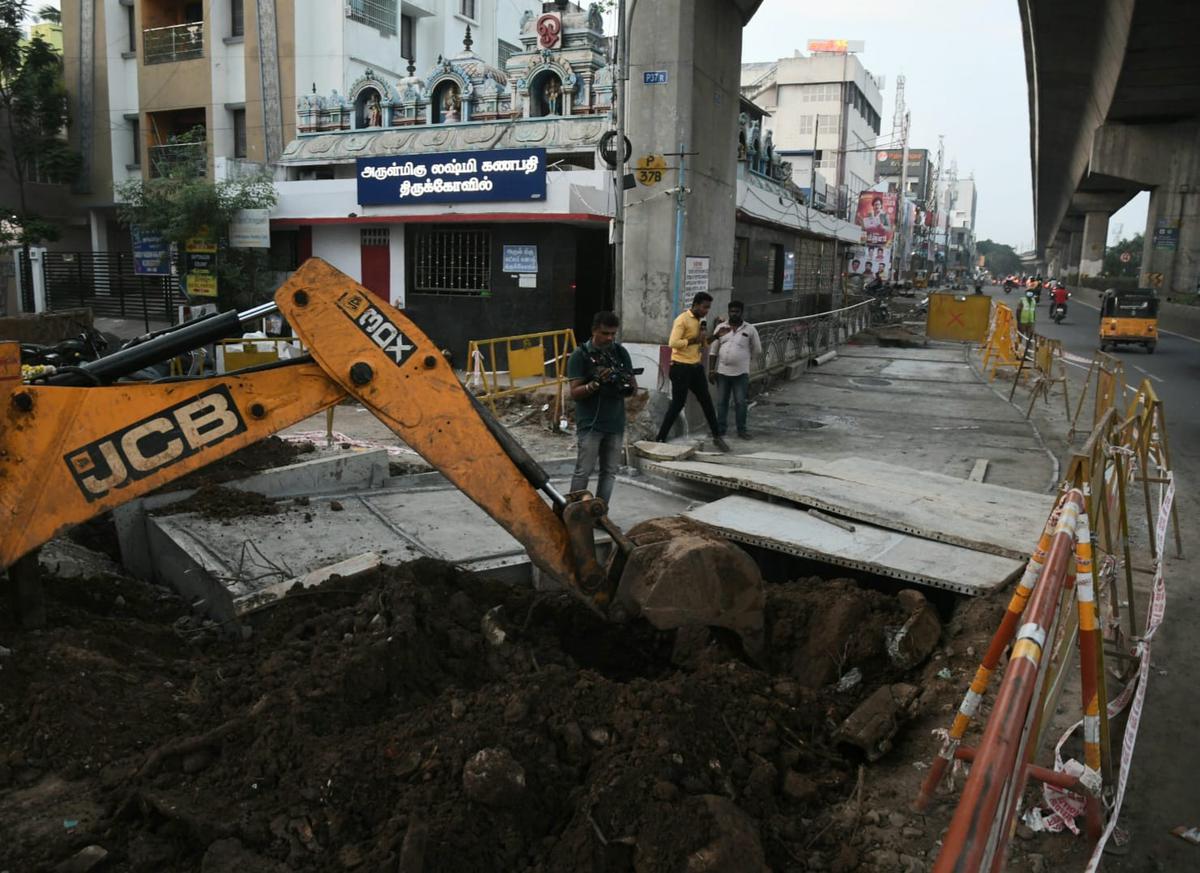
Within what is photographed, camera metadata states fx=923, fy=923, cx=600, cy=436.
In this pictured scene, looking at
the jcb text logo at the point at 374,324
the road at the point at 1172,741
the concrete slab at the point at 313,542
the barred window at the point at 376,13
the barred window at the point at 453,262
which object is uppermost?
the barred window at the point at 376,13

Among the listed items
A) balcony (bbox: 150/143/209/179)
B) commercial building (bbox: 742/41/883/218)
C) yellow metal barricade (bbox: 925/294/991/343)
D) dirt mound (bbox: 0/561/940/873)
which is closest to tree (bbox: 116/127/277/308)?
balcony (bbox: 150/143/209/179)

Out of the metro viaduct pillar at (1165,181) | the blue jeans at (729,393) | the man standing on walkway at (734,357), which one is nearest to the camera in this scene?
the man standing on walkway at (734,357)

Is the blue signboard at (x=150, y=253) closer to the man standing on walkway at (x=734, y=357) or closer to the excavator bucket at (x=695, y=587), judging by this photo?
the man standing on walkway at (x=734, y=357)

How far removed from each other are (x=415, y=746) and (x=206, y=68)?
2633 cm

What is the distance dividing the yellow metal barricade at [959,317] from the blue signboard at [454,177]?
15.1 metres

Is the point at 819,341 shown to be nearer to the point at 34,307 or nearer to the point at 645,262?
the point at 645,262

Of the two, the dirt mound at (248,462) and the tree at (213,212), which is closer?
the dirt mound at (248,462)

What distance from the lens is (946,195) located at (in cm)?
14225

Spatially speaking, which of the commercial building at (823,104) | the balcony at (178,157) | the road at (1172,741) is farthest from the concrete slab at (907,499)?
the commercial building at (823,104)

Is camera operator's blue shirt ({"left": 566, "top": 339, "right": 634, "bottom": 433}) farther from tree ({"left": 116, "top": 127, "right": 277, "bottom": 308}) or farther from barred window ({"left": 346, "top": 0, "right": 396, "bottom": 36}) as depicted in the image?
barred window ({"left": 346, "top": 0, "right": 396, "bottom": 36})

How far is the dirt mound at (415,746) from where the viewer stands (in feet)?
10.7

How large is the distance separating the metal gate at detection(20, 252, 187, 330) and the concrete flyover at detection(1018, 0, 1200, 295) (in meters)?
22.3

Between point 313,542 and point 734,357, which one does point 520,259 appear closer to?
point 734,357

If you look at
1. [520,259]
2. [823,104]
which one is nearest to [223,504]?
[520,259]
